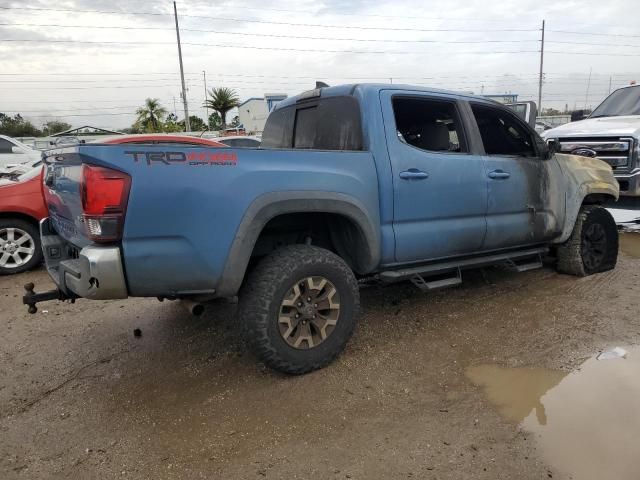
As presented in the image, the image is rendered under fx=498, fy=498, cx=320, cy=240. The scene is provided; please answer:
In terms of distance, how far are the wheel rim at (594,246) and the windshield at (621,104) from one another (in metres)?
3.64

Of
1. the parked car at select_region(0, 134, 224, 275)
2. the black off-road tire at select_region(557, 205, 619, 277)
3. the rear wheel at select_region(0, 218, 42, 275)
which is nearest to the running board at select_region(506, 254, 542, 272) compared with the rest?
the black off-road tire at select_region(557, 205, 619, 277)

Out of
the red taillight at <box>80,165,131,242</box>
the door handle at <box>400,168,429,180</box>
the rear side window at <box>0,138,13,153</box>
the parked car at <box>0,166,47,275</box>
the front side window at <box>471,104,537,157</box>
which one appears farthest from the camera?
the rear side window at <box>0,138,13,153</box>

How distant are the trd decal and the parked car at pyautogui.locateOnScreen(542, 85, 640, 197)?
5.10 metres

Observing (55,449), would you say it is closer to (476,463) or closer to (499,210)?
(476,463)

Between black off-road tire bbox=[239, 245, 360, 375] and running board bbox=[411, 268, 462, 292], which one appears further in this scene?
running board bbox=[411, 268, 462, 292]

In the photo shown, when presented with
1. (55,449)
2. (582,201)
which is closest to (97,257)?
(55,449)

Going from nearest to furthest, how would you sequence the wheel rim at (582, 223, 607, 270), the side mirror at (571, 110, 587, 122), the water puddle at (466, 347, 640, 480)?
the water puddle at (466, 347, 640, 480) → the wheel rim at (582, 223, 607, 270) → the side mirror at (571, 110, 587, 122)

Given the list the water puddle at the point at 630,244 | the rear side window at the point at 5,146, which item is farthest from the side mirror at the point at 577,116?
the rear side window at the point at 5,146

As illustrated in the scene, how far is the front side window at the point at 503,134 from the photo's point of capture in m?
4.59

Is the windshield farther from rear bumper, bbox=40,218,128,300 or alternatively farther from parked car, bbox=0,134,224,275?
rear bumper, bbox=40,218,128,300

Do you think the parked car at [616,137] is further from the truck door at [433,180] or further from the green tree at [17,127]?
the green tree at [17,127]

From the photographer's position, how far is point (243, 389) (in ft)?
10.6

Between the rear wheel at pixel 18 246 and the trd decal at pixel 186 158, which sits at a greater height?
the trd decal at pixel 186 158

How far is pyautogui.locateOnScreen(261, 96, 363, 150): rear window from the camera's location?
146 inches
